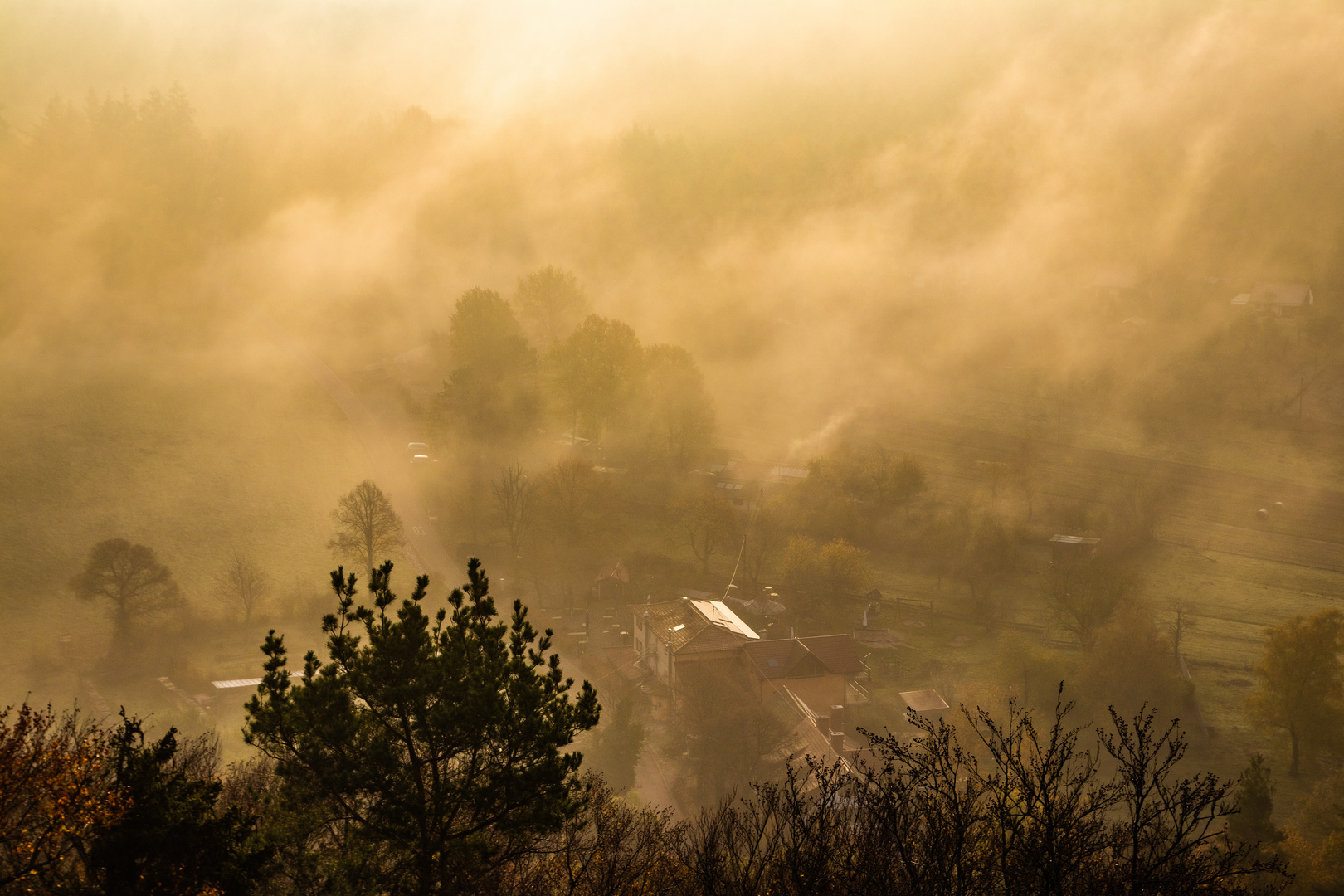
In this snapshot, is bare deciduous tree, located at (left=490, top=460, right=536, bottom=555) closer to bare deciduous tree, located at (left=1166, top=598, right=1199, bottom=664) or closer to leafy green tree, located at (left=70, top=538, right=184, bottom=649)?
leafy green tree, located at (left=70, top=538, right=184, bottom=649)

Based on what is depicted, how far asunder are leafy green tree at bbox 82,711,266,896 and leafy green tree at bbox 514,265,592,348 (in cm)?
5299

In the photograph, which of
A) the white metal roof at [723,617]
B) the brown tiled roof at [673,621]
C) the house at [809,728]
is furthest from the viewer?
the white metal roof at [723,617]

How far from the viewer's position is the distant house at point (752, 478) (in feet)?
163

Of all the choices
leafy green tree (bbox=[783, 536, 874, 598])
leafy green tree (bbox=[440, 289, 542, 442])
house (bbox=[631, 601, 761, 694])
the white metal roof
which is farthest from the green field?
leafy green tree (bbox=[783, 536, 874, 598])

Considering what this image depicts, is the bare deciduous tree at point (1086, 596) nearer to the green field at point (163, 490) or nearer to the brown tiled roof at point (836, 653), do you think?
the brown tiled roof at point (836, 653)

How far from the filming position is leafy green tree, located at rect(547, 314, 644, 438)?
5178 centimetres

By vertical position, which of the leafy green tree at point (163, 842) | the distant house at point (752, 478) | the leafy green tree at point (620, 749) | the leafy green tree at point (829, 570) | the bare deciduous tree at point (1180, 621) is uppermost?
the distant house at point (752, 478)

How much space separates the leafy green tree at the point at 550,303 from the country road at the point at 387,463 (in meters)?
13.4

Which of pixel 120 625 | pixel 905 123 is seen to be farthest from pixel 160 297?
pixel 905 123

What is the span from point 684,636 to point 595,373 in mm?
20059

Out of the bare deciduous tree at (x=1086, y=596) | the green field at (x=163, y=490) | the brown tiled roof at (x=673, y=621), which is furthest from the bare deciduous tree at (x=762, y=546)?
the green field at (x=163, y=490)

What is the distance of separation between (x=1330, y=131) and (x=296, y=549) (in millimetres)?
105315

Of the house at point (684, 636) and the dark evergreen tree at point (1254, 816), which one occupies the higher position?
the house at point (684, 636)

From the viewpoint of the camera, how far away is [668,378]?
5378cm
